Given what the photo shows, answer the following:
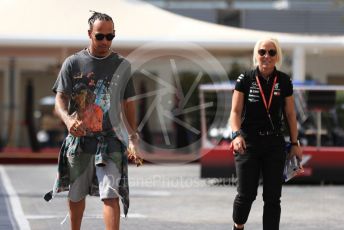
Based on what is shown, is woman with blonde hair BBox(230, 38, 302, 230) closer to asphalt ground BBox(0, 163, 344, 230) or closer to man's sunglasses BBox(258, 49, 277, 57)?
man's sunglasses BBox(258, 49, 277, 57)

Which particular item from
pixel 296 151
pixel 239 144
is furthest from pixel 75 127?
pixel 296 151

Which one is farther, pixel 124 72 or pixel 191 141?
pixel 191 141

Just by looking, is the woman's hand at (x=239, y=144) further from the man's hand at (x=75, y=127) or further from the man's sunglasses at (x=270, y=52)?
the man's hand at (x=75, y=127)

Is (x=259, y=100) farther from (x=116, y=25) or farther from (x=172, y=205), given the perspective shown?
(x=116, y=25)

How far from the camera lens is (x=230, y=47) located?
20.3m

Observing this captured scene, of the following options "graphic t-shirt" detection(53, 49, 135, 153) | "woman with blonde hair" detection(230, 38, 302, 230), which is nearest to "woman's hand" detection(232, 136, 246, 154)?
"woman with blonde hair" detection(230, 38, 302, 230)

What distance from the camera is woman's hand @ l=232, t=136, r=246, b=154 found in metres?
7.45

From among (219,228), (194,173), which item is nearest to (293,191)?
(194,173)

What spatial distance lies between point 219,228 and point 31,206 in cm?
325

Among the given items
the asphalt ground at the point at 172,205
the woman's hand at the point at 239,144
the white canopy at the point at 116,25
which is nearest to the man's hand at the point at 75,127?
the woman's hand at the point at 239,144

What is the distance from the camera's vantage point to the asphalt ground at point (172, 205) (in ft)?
32.4

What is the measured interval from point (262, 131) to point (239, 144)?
223 mm

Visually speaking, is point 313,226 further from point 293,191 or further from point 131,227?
point 293,191

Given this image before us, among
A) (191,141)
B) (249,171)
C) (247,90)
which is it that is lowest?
(191,141)
